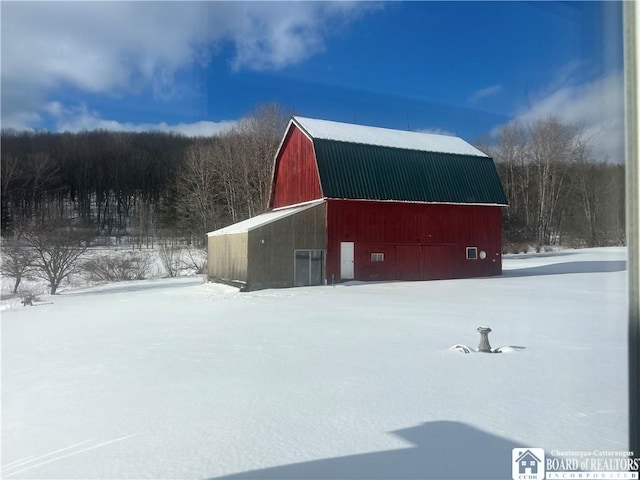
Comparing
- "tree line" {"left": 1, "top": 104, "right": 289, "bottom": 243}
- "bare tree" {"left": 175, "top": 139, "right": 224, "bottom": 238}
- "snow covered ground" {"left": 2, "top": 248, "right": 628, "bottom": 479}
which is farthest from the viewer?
"bare tree" {"left": 175, "top": 139, "right": 224, "bottom": 238}

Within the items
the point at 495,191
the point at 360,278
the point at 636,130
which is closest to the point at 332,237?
the point at 360,278

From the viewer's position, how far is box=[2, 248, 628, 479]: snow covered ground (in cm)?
258

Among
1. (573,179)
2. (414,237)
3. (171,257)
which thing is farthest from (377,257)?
(573,179)

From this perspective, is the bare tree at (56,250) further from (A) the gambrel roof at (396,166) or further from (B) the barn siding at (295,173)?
(A) the gambrel roof at (396,166)

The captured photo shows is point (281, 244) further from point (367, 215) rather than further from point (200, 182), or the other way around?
point (367, 215)

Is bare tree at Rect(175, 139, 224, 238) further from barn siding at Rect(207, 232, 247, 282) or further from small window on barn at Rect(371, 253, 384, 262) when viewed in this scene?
small window on barn at Rect(371, 253, 384, 262)

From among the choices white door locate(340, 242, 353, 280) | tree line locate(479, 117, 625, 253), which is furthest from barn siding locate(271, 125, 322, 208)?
tree line locate(479, 117, 625, 253)

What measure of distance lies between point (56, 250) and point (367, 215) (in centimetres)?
1111

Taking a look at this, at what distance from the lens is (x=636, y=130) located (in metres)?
1.59

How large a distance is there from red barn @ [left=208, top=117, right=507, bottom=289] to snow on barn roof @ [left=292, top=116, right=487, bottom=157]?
4cm

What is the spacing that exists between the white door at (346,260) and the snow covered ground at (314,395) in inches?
324

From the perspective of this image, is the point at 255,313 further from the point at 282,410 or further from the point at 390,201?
the point at 390,201

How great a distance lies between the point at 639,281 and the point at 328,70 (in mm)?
3967

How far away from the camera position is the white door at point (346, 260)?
16.3 meters
